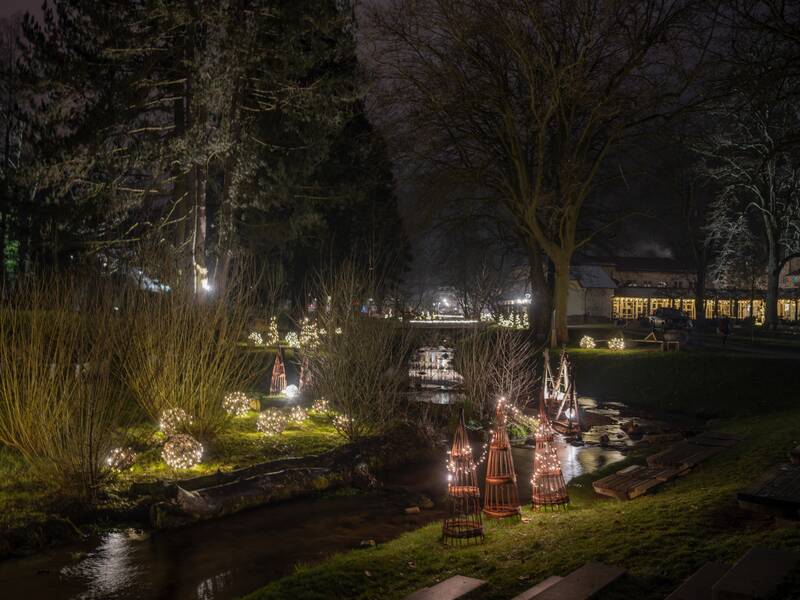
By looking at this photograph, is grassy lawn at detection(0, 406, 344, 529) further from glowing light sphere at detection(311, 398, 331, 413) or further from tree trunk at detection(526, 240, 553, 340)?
tree trunk at detection(526, 240, 553, 340)

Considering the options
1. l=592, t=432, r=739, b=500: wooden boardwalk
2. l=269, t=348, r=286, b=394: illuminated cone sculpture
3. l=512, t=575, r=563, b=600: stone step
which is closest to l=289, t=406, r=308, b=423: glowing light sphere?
l=269, t=348, r=286, b=394: illuminated cone sculpture

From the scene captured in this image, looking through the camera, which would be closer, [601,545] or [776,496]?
[776,496]

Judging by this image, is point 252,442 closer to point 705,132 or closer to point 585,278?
point 705,132

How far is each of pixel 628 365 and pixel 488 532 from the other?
17797mm

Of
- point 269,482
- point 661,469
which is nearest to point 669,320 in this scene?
point 661,469

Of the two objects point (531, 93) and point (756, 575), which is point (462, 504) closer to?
point (756, 575)

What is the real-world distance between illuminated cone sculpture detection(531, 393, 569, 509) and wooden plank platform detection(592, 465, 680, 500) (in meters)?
0.81

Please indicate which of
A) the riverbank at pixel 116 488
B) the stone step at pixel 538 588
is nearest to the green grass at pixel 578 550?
the stone step at pixel 538 588

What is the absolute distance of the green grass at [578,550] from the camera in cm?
578

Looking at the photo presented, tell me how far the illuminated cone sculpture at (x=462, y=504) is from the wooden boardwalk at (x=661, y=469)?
96.4 inches

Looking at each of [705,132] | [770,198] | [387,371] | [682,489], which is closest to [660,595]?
[682,489]

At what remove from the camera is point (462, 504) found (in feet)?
27.8

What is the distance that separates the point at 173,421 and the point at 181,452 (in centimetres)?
88

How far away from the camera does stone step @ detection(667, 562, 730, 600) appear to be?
15.4 feet
